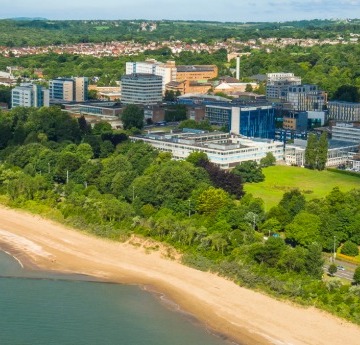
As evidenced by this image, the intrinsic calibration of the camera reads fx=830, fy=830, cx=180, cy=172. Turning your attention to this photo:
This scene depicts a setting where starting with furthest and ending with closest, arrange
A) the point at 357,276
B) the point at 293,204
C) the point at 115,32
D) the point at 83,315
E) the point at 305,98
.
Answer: the point at 115,32 → the point at 305,98 → the point at 293,204 → the point at 357,276 → the point at 83,315

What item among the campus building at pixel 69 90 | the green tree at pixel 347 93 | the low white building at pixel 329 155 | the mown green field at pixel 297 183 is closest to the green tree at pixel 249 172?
the mown green field at pixel 297 183

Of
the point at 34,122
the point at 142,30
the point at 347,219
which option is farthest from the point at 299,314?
the point at 142,30

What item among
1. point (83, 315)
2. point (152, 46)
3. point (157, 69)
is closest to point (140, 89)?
point (157, 69)

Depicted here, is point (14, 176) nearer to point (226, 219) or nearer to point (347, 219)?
point (226, 219)

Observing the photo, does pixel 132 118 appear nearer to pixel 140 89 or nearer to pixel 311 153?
pixel 140 89

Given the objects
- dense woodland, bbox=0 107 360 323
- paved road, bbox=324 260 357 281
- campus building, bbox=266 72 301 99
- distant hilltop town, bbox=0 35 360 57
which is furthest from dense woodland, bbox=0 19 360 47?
paved road, bbox=324 260 357 281
